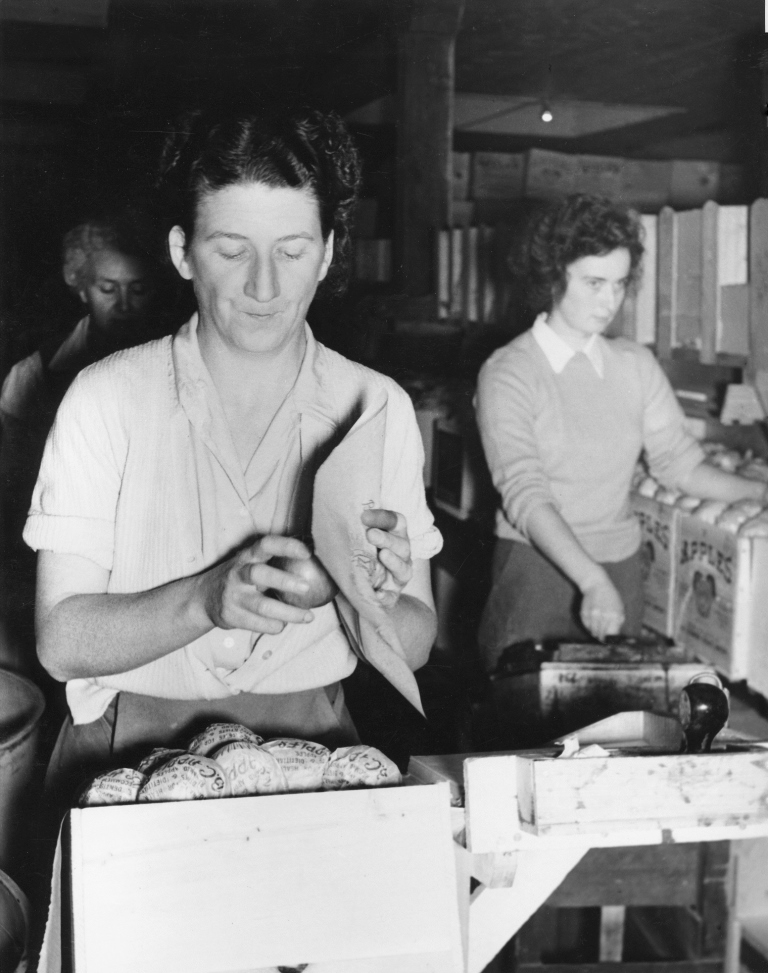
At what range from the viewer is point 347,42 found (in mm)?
1647

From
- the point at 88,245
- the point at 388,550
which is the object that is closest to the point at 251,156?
the point at 88,245

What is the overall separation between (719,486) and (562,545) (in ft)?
1.39

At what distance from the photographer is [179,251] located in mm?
1441

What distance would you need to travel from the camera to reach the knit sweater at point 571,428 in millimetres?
1943

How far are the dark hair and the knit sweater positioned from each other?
2.12 feet

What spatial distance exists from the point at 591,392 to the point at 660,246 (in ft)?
1.89

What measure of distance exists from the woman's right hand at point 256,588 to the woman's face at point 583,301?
97 cm

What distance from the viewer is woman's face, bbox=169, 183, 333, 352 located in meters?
1.39

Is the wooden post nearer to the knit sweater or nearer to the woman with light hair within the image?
the knit sweater

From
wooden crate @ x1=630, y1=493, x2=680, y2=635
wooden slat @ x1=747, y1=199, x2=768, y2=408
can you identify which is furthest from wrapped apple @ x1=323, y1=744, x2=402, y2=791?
wooden slat @ x1=747, y1=199, x2=768, y2=408

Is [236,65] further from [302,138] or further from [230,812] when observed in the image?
[230,812]

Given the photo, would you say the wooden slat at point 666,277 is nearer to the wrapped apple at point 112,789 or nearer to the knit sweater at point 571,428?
the knit sweater at point 571,428

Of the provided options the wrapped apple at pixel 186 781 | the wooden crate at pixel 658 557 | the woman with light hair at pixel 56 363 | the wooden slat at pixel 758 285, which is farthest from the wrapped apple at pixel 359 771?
the wooden slat at pixel 758 285

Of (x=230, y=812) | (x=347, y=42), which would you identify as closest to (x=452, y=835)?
(x=230, y=812)
